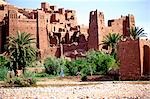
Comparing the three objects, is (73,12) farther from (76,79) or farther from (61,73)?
(76,79)

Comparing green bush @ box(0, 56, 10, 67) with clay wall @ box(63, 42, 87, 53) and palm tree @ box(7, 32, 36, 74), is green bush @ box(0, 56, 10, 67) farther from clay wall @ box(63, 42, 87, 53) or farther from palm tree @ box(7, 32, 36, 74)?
clay wall @ box(63, 42, 87, 53)

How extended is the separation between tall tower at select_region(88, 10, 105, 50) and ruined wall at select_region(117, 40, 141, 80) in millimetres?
24884

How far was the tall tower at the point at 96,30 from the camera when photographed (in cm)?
6935

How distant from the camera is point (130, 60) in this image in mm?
43781

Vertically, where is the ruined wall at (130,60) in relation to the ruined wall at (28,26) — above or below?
below

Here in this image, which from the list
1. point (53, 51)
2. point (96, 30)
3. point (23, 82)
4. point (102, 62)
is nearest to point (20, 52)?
point (102, 62)

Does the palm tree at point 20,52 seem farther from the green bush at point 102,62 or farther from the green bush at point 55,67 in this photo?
the green bush at point 102,62

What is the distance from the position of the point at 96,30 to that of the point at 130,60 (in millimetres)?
26213

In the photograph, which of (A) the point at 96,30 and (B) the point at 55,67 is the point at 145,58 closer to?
(B) the point at 55,67

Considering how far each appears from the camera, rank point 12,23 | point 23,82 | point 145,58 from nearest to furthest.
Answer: point 23,82, point 145,58, point 12,23

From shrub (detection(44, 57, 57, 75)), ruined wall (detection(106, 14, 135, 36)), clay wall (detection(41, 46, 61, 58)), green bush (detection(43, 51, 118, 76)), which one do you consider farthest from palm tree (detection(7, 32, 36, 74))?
ruined wall (detection(106, 14, 135, 36))

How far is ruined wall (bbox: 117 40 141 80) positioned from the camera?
4319 centimetres

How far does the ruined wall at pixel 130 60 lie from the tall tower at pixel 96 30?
2488 cm

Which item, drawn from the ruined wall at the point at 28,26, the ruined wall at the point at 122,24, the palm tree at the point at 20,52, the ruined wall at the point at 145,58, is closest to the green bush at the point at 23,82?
the palm tree at the point at 20,52
